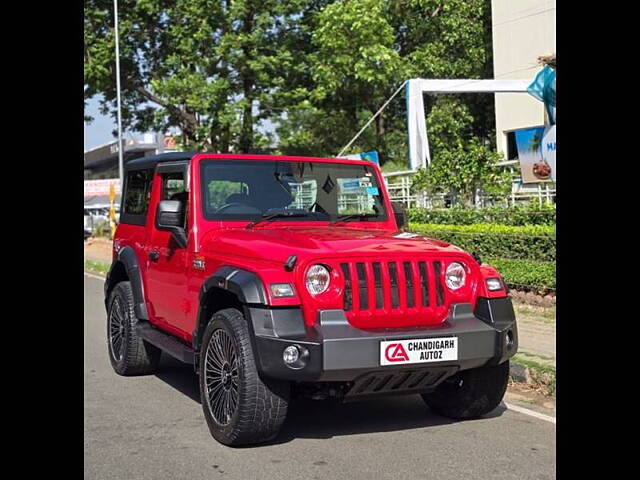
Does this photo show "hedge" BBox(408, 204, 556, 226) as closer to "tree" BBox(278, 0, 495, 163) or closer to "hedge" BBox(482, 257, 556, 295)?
"hedge" BBox(482, 257, 556, 295)

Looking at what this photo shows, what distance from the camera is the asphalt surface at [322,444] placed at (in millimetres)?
4848

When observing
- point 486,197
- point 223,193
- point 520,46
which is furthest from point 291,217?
point 520,46

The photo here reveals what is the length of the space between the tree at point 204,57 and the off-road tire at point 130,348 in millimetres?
17714

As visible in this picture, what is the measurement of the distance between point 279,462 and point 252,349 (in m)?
0.71

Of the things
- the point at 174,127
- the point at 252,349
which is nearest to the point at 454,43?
the point at 174,127

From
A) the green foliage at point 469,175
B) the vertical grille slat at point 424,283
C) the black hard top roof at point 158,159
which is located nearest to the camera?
the vertical grille slat at point 424,283

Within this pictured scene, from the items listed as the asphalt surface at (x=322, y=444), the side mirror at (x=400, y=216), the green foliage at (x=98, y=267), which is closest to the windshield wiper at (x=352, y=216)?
the side mirror at (x=400, y=216)

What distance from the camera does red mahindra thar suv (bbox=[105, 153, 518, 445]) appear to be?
16.5ft

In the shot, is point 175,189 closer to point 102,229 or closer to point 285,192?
point 285,192

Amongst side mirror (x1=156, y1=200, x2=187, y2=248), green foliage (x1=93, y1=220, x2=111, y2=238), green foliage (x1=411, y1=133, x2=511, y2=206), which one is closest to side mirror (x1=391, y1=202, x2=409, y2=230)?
side mirror (x1=156, y1=200, x2=187, y2=248)

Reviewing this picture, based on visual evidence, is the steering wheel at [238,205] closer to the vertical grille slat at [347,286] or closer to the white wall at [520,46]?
the vertical grille slat at [347,286]

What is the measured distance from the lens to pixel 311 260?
5145mm

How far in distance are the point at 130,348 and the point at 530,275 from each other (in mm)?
5709
